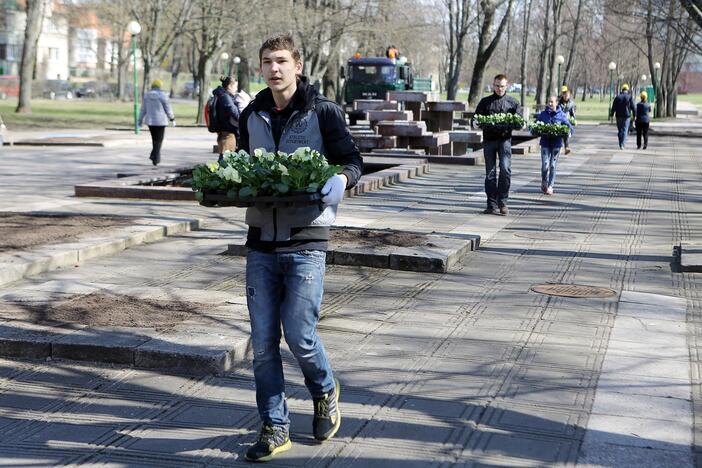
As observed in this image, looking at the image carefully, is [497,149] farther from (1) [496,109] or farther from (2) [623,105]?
(2) [623,105]

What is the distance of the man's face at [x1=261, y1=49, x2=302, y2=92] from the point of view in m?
4.84

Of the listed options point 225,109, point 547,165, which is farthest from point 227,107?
point 547,165

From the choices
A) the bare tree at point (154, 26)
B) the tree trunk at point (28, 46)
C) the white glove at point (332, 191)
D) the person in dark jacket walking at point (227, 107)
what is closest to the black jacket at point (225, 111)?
the person in dark jacket walking at point (227, 107)

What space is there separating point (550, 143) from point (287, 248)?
1333 cm

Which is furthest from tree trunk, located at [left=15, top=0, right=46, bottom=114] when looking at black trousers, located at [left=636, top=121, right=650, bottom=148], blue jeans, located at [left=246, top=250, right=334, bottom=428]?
blue jeans, located at [left=246, top=250, right=334, bottom=428]

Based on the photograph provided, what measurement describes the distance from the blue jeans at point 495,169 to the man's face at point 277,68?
9.78 meters

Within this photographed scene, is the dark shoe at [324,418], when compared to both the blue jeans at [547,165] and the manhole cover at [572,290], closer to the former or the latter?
the manhole cover at [572,290]

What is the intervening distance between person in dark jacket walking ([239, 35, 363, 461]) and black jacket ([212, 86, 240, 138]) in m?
12.4

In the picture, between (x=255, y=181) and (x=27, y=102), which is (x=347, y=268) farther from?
(x=27, y=102)

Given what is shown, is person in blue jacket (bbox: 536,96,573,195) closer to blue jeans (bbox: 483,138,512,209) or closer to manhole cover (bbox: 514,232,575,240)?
blue jeans (bbox: 483,138,512,209)

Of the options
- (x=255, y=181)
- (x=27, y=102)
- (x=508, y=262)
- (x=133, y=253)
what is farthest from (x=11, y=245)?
(x=27, y=102)

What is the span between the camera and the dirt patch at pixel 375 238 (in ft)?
35.8

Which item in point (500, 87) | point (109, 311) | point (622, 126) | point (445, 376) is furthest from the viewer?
point (622, 126)

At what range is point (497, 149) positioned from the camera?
14477 mm
